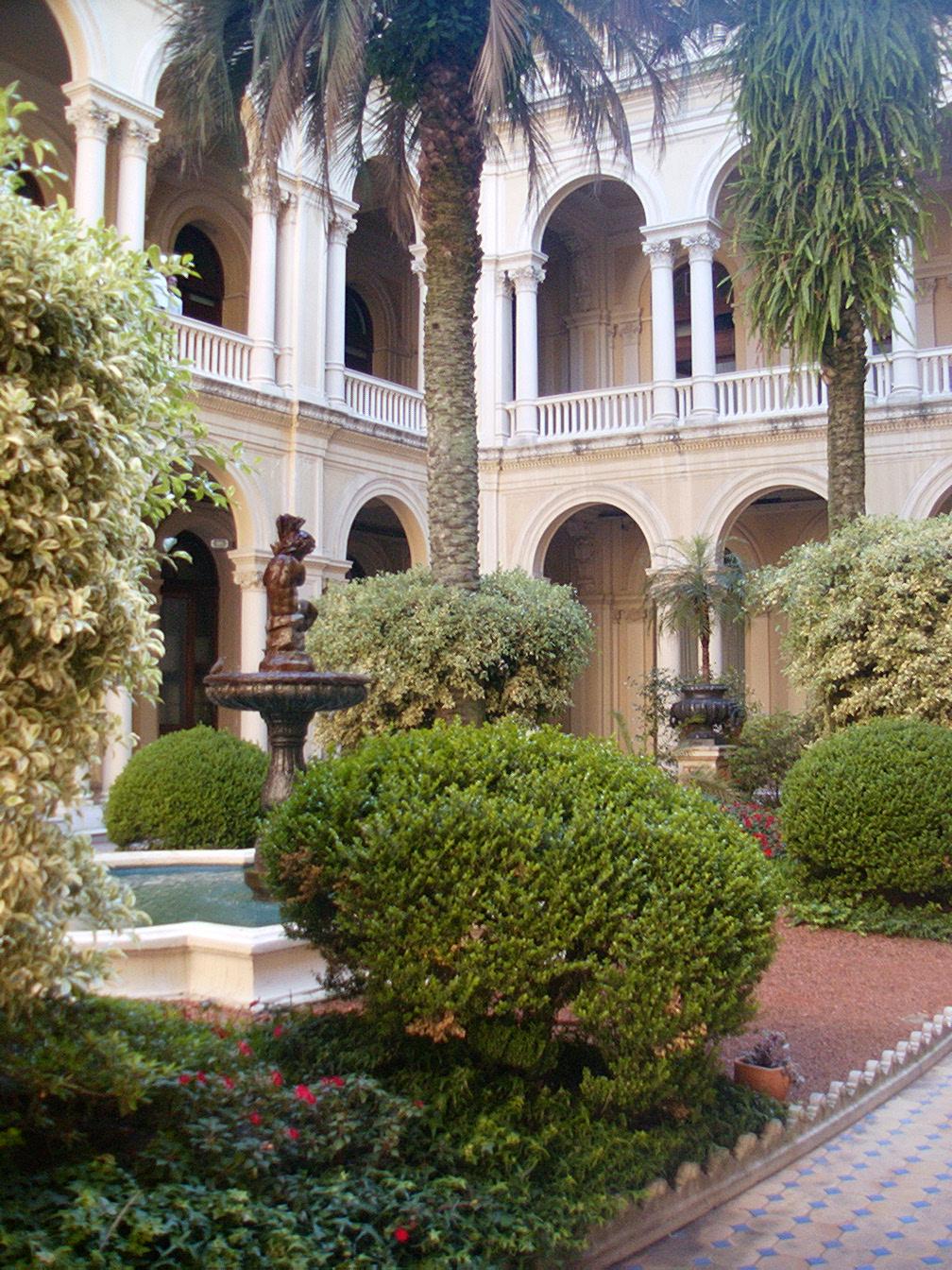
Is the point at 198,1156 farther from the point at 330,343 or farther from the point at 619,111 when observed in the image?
the point at 330,343

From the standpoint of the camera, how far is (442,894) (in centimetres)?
386

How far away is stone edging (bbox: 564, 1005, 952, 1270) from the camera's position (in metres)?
3.67

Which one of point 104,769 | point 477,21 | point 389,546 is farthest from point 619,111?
point 389,546

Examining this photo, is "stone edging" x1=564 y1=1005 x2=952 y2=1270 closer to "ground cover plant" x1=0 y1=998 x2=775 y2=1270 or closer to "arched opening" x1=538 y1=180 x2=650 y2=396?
"ground cover plant" x1=0 y1=998 x2=775 y2=1270

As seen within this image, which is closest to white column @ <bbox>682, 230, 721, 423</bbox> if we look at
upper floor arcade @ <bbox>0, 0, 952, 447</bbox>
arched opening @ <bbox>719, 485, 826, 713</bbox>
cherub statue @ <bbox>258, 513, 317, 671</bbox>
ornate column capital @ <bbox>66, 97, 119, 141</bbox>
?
upper floor arcade @ <bbox>0, 0, 952, 447</bbox>

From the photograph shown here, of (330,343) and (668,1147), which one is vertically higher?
(330,343)

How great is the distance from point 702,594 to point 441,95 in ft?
26.3

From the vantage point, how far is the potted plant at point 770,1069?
4750 mm

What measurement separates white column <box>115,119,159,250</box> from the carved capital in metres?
0.37

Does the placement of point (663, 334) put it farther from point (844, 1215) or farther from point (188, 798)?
point (844, 1215)

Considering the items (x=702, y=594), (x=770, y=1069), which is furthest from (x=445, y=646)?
(x=770, y=1069)

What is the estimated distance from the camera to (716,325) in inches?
913

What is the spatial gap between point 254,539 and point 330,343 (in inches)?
138

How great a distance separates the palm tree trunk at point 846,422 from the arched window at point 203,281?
1122 centimetres
